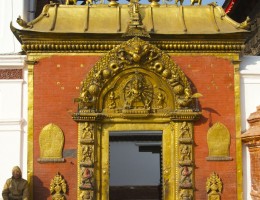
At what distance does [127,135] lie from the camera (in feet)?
56.1

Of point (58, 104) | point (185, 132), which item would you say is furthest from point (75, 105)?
point (185, 132)

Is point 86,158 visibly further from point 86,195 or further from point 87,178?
point 86,195

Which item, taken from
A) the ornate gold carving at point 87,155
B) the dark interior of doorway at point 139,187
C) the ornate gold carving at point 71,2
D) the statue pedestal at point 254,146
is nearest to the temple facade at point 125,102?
the ornate gold carving at point 87,155

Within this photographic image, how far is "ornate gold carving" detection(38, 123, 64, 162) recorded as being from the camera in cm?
1020

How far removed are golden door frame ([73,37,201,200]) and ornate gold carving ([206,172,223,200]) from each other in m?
0.36

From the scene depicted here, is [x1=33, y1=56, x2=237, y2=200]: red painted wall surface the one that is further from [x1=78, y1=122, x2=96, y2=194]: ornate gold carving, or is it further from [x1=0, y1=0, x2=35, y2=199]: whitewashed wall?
[x1=0, y1=0, x2=35, y2=199]: whitewashed wall

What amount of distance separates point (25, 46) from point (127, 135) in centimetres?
735

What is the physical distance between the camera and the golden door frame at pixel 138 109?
1021cm

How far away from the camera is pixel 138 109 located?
10.4 meters

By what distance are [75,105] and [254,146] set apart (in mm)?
3700

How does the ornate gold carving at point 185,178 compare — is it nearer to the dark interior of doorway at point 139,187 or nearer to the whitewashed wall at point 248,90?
the whitewashed wall at point 248,90

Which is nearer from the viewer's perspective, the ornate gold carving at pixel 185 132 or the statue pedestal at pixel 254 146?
the statue pedestal at pixel 254 146

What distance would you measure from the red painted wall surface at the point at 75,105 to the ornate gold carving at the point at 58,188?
0.10 meters

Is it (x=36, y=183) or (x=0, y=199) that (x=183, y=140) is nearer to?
(x=36, y=183)
